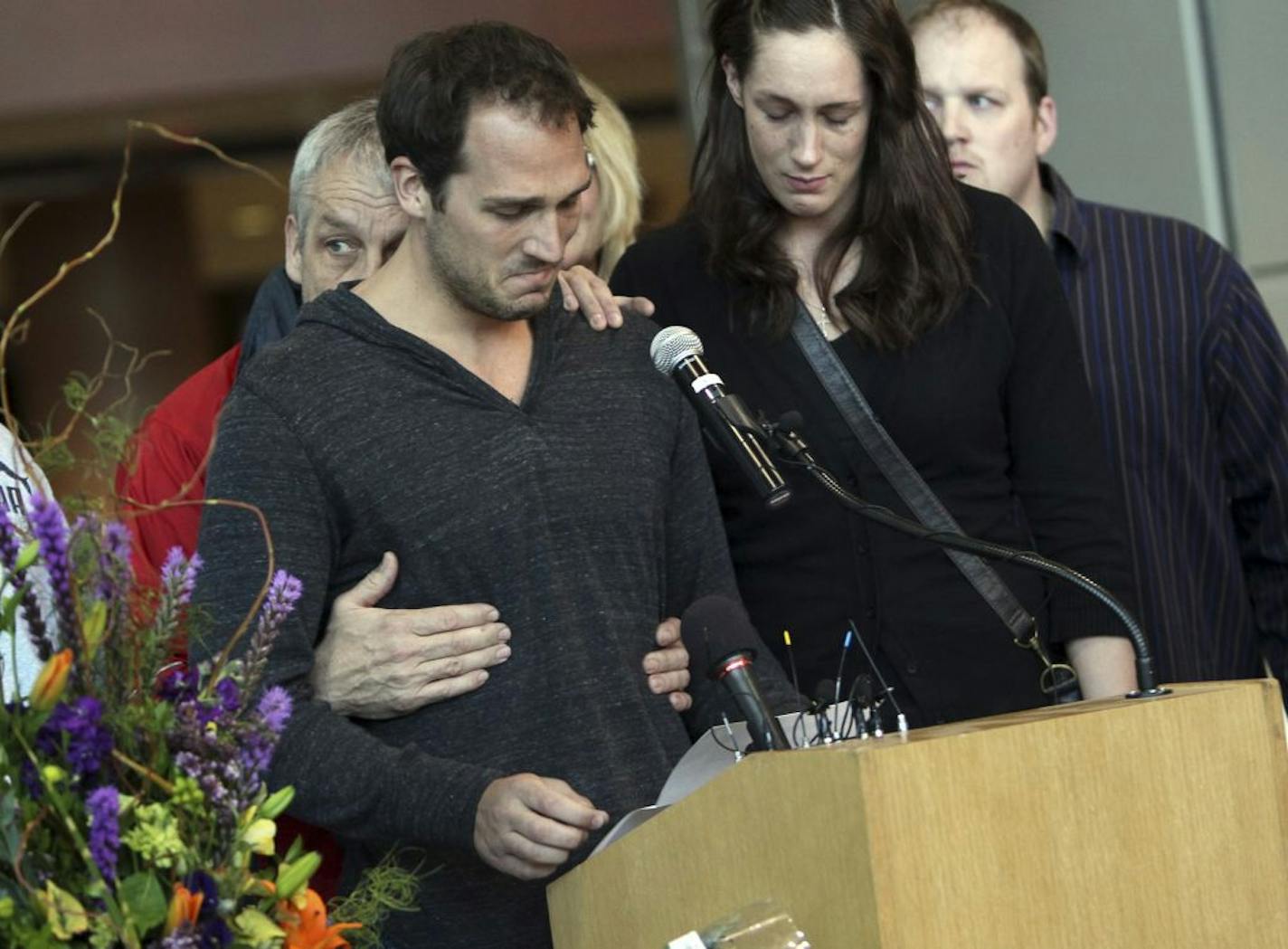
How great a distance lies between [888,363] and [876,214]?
211 mm

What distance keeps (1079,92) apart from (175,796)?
4214 mm

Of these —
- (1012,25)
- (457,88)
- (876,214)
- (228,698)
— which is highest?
(1012,25)

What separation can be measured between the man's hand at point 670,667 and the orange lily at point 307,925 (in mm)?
777

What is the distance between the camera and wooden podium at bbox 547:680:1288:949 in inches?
67.9

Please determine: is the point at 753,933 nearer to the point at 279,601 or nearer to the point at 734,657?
the point at 734,657

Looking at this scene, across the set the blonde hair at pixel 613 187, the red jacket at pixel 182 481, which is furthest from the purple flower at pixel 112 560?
the blonde hair at pixel 613 187

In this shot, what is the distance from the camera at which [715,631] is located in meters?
2.03

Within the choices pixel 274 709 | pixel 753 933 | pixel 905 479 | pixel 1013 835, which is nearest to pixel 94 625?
pixel 274 709

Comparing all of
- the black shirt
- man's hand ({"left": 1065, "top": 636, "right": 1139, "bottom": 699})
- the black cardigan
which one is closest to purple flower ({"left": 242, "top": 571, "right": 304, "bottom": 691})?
the black shirt

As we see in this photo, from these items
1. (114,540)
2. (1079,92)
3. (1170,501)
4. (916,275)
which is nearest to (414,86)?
(916,275)

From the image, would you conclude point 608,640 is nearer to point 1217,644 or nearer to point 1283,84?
point 1217,644

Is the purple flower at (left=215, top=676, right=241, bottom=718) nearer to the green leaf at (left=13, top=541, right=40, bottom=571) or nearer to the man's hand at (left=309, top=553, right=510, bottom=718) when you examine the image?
the green leaf at (left=13, top=541, right=40, bottom=571)

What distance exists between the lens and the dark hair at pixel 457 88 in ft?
8.12

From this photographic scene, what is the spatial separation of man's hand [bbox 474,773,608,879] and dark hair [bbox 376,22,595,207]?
70 centimetres
